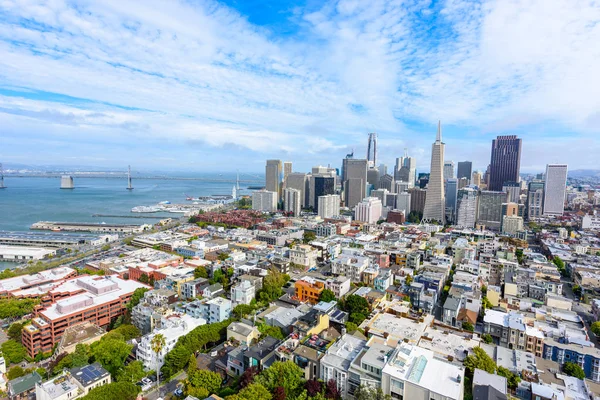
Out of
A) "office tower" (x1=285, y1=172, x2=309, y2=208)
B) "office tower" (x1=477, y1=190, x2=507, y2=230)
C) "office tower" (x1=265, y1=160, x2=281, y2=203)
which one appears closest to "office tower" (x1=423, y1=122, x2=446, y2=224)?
"office tower" (x1=477, y1=190, x2=507, y2=230)

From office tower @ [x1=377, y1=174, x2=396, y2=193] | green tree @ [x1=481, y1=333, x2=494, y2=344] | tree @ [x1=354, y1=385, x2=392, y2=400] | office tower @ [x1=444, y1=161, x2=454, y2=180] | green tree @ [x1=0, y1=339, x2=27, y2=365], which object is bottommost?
green tree @ [x1=0, y1=339, x2=27, y2=365]

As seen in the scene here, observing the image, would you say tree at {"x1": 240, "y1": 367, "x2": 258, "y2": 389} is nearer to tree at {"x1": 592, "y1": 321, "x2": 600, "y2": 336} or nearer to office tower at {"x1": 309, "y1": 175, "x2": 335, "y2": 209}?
tree at {"x1": 592, "y1": 321, "x2": 600, "y2": 336}

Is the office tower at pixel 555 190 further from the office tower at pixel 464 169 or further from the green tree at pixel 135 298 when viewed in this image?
the green tree at pixel 135 298

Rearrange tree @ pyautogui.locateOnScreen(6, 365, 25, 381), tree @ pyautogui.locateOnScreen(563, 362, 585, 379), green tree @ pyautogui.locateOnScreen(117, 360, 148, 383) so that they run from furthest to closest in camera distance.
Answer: tree @ pyautogui.locateOnScreen(6, 365, 25, 381)
green tree @ pyautogui.locateOnScreen(117, 360, 148, 383)
tree @ pyautogui.locateOnScreen(563, 362, 585, 379)

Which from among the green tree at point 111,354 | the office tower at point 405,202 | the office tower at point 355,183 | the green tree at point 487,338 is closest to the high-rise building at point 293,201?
the office tower at point 355,183

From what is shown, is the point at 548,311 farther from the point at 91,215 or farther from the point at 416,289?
the point at 91,215

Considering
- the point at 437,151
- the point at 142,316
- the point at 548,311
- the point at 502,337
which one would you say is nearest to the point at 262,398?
the point at 142,316
